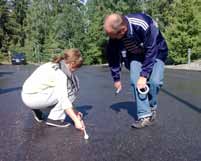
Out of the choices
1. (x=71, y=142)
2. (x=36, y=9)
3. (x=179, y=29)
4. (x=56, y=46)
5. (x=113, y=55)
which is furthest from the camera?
(x=36, y=9)

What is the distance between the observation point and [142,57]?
17.7 ft

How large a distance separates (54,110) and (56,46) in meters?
45.0

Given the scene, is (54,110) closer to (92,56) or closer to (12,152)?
(12,152)

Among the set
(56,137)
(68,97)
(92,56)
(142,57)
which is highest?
(142,57)

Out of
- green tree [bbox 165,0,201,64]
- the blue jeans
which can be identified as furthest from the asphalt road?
green tree [bbox 165,0,201,64]

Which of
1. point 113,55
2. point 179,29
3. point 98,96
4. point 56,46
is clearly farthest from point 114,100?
point 56,46

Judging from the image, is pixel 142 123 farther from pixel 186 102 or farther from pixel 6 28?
pixel 6 28

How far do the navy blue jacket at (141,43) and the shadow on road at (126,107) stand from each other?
43.6 inches

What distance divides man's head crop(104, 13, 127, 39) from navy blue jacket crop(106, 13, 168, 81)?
0.11m

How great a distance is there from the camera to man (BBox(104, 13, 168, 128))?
4918 millimetres

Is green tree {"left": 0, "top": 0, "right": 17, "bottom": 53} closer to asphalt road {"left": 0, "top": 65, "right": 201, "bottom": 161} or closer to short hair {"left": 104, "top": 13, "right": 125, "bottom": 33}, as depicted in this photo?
asphalt road {"left": 0, "top": 65, "right": 201, "bottom": 161}

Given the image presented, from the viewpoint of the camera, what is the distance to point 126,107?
707 centimetres

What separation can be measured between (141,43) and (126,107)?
213 centimetres

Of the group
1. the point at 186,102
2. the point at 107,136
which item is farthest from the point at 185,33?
the point at 107,136
